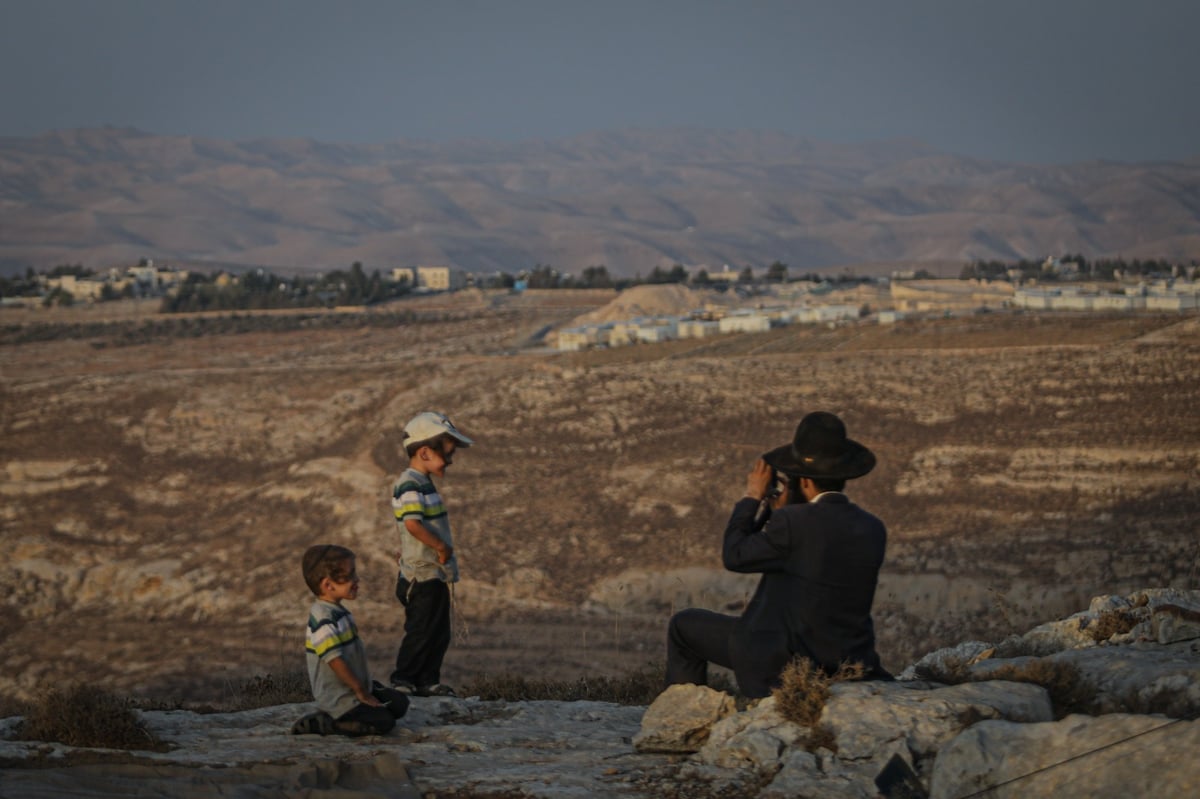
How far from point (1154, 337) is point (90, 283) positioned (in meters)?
71.5

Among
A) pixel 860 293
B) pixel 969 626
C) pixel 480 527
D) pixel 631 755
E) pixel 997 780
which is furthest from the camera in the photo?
pixel 860 293

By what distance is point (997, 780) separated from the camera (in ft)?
17.8

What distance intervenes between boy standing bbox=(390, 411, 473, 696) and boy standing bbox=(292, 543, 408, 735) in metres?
0.99

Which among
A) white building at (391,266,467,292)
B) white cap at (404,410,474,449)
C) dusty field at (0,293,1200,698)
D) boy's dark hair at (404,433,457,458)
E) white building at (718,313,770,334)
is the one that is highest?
white building at (391,266,467,292)

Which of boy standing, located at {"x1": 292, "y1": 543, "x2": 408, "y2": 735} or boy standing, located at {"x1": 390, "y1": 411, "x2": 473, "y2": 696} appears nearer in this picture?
boy standing, located at {"x1": 292, "y1": 543, "x2": 408, "y2": 735}

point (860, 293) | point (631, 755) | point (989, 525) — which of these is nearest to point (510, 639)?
point (989, 525)

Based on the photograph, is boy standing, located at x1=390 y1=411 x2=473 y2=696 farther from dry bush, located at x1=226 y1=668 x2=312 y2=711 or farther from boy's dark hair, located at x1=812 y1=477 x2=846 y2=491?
boy's dark hair, located at x1=812 y1=477 x2=846 y2=491

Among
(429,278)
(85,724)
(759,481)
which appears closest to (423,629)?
(85,724)

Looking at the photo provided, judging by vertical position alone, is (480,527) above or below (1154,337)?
below

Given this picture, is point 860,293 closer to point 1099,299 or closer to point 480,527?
point 1099,299

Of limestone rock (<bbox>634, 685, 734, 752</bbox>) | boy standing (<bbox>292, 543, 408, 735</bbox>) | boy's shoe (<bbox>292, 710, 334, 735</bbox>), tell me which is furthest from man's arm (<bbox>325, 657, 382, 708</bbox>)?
limestone rock (<bbox>634, 685, 734, 752</bbox>)

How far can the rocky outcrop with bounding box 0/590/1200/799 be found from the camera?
17.7 feet

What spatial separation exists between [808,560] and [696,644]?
2.89ft

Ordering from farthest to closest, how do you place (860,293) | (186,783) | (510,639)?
(860,293)
(510,639)
(186,783)
